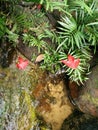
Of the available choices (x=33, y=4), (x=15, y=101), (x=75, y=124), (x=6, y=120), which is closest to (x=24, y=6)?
(x=33, y=4)

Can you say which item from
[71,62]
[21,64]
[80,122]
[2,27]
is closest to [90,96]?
[80,122]

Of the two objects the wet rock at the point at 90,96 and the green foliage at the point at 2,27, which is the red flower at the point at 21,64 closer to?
the green foliage at the point at 2,27

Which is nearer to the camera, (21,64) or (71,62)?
(71,62)

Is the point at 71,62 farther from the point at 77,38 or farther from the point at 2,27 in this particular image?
the point at 2,27

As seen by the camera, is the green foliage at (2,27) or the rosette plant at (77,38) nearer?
the green foliage at (2,27)

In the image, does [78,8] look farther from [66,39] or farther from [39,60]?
[39,60]

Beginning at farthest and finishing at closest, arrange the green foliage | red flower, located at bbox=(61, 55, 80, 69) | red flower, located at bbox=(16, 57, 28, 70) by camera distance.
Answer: red flower, located at bbox=(16, 57, 28, 70)
red flower, located at bbox=(61, 55, 80, 69)
the green foliage

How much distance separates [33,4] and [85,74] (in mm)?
1443

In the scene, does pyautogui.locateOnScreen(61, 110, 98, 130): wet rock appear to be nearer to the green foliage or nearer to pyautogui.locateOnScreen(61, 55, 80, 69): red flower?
pyautogui.locateOnScreen(61, 55, 80, 69): red flower

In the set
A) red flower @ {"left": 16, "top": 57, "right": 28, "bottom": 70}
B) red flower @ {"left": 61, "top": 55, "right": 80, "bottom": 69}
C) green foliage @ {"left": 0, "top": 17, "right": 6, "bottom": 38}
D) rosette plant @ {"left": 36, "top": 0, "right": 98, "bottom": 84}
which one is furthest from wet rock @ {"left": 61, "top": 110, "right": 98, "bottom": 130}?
green foliage @ {"left": 0, "top": 17, "right": 6, "bottom": 38}

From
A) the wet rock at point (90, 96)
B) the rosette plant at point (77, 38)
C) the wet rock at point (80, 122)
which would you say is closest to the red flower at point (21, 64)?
the rosette plant at point (77, 38)

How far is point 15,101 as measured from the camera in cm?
449

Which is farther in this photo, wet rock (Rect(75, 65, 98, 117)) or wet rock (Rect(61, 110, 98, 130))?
wet rock (Rect(61, 110, 98, 130))

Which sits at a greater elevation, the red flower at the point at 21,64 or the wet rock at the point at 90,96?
the red flower at the point at 21,64
